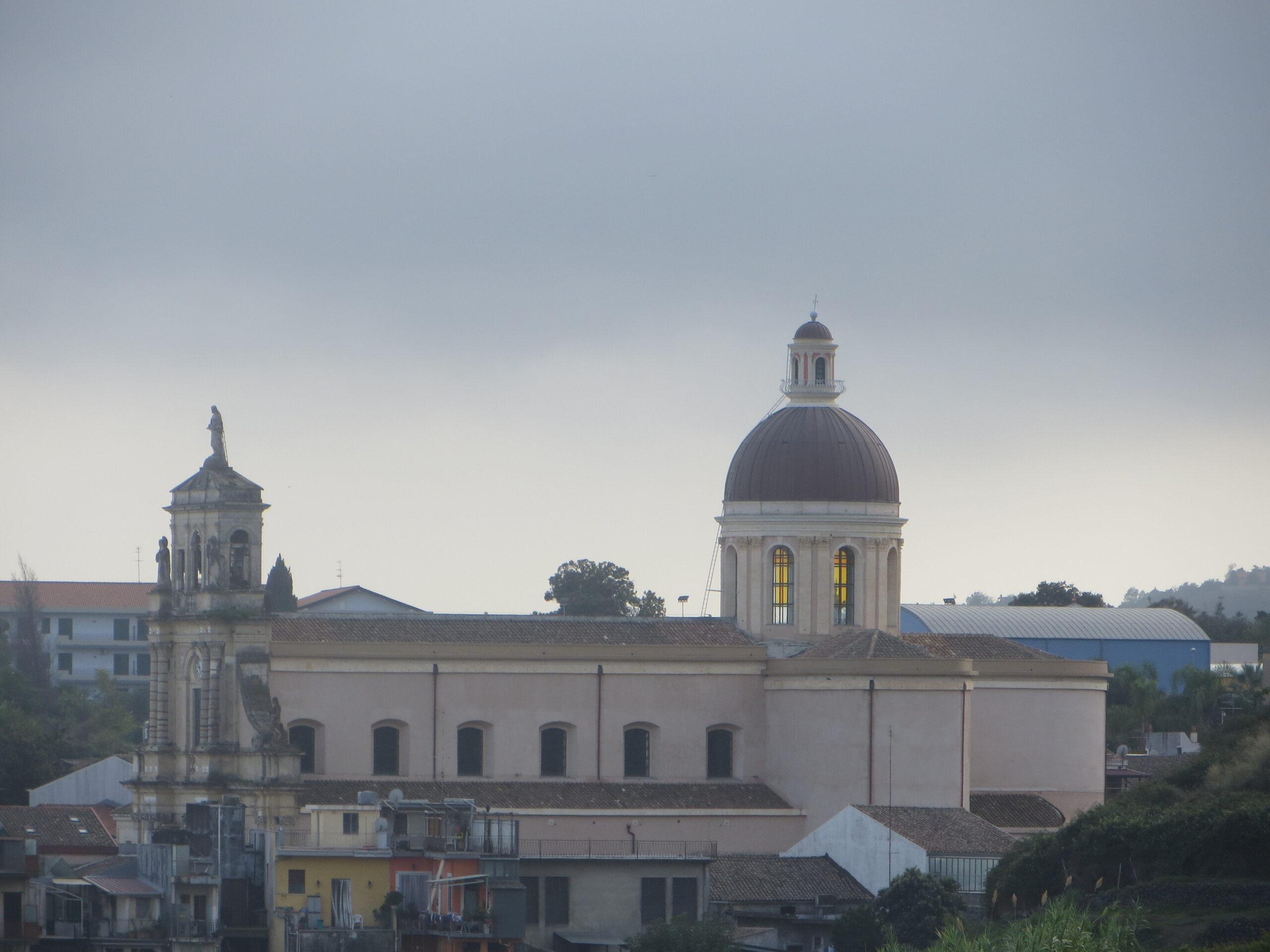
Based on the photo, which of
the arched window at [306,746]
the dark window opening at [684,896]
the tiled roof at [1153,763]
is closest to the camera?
the dark window opening at [684,896]

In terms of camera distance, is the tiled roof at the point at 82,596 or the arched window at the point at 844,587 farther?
the tiled roof at the point at 82,596

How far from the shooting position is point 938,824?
183 feet

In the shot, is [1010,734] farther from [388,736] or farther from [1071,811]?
[388,736]

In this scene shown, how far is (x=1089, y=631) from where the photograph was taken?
102 meters

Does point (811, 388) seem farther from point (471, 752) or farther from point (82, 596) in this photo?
point (82, 596)

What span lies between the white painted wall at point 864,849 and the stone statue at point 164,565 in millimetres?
16686

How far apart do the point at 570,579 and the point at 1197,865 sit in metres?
59.2

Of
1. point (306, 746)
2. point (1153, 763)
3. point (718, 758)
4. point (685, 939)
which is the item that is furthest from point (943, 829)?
point (1153, 763)

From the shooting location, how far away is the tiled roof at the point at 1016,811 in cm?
5956

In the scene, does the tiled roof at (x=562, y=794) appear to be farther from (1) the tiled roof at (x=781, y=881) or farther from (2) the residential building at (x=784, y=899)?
(2) the residential building at (x=784, y=899)

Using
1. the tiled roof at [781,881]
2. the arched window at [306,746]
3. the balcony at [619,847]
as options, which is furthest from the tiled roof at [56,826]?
the tiled roof at [781,881]

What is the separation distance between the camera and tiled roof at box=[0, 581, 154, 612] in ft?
363

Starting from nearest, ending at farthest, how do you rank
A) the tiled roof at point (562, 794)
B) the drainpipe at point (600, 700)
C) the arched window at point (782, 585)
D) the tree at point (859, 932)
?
the tree at point (859, 932), the tiled roof at point (562, 794), the drainpipe at point (600, 700), the arched window at point (782, 585)

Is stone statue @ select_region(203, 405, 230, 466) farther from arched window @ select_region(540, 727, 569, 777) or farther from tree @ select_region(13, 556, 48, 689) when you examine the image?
tree @ select_region(13, 556, 48, 689)
